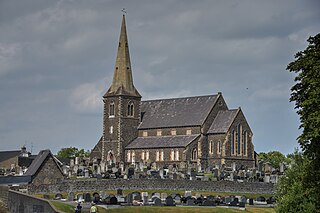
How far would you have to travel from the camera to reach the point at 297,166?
172 ft

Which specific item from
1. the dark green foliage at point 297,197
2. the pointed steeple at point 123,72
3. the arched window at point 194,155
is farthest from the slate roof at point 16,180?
the pointed steeple at point 123,72

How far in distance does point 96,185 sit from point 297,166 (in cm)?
2115

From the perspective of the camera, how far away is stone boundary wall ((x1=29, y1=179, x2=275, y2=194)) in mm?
63053

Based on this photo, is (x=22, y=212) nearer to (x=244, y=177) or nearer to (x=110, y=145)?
(x=244, y=177)

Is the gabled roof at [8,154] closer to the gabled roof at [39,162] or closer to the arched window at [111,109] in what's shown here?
the arched window at [111,109]

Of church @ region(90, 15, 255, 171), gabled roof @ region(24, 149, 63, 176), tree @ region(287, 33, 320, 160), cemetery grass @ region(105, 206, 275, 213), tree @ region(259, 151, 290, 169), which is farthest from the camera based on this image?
tree @ region(259, 151, 290, 169)

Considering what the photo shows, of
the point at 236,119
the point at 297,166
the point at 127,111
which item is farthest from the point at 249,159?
the point at 297,166

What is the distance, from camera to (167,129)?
393 ft

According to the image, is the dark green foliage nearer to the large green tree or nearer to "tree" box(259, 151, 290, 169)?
the large green tree

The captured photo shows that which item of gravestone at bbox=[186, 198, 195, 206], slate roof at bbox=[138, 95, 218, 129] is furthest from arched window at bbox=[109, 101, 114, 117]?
gravestone at bbox=[186, 198, 195, 206]

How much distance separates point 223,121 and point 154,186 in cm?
4695

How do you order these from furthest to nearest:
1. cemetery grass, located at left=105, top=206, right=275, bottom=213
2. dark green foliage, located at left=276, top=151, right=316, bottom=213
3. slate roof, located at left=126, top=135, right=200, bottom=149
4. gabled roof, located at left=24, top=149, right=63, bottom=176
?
slate roof, located at left=126, top=135, right=200, bottom=149 → gabled roof, located at left=24, top=149, right=63, bottom=176 → cemetery grass, located at left=105, top=206, right=275, bottom=213 → dark green foliage, located at left=276, top=151, right=316, bottom=213

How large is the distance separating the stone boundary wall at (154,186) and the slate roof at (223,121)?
36.2 m

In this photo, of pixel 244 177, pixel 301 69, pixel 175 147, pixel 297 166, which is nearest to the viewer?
pixel 301 69
